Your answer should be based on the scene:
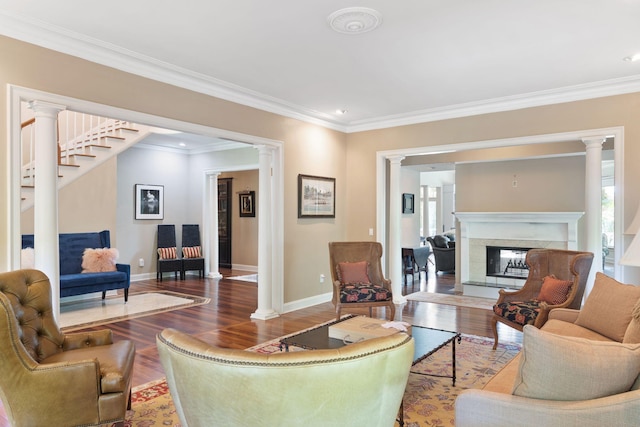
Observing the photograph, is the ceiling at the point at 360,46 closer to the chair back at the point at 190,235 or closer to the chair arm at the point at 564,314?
the chair arm at the point at 564,314

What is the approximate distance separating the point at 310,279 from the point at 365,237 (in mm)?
1127

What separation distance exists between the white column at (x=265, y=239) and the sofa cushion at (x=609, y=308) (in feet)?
11.3

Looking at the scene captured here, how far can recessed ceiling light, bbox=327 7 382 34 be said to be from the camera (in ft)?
9.73

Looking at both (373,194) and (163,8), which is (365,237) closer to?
(373,194)

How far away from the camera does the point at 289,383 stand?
45.3 inches

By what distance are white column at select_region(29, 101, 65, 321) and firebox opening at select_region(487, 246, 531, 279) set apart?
6240 mm

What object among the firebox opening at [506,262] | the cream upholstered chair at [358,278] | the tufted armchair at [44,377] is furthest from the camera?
the firebox opening at [506,262]

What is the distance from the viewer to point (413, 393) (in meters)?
3.02

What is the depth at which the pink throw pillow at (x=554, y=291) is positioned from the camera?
3.77 meters

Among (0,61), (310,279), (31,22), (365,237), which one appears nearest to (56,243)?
(0,61)

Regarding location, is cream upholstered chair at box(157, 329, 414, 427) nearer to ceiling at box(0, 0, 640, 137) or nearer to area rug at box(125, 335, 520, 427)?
area rug at box(125, 335, 520, 427)

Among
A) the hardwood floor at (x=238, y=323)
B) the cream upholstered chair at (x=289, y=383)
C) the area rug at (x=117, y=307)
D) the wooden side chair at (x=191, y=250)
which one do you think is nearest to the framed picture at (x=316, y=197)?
the hardwood floor at (x=238, y=323)

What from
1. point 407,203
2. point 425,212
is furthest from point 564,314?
point 425,212

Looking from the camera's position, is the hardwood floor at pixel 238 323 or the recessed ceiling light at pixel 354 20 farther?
the hardwood floor at pixel 238 323
